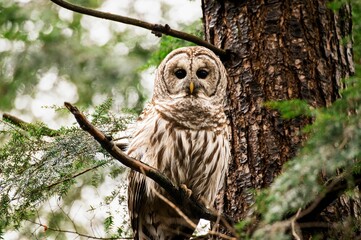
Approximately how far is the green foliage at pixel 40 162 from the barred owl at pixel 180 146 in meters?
0.28

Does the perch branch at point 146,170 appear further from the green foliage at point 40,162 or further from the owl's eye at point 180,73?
the owl's eye at point 180,73

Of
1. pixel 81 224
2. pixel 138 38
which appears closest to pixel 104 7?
pixel 138 38

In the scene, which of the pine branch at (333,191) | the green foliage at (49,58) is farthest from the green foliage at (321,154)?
the green foliage at (49,58)

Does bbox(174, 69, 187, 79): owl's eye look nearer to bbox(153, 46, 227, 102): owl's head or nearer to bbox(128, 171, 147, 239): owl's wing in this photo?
bbox(153, 46, 227, 102): owl's head

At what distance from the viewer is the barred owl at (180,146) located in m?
4.62

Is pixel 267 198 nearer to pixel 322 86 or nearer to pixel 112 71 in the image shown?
A: pixel 322 86

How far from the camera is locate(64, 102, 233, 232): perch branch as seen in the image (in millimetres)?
3110

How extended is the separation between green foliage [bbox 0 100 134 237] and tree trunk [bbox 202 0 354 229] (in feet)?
2.88

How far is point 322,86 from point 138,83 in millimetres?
3768

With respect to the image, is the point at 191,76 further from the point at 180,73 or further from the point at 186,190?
the point at 186,190

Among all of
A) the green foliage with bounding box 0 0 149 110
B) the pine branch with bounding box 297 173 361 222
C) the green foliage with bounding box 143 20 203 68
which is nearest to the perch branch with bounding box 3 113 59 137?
the green foliage with bounding box 143 20 203 68

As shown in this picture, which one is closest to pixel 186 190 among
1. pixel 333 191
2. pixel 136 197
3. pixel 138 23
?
pixel 136 197

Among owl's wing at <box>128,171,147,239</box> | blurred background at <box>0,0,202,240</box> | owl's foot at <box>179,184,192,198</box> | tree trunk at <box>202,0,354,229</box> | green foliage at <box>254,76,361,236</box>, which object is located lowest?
green foliage at <box>254,76,361,236</box>

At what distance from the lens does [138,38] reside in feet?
28.3
